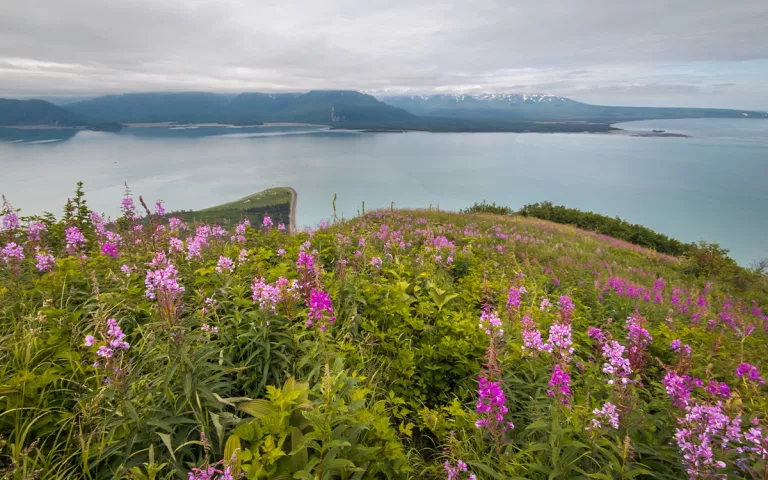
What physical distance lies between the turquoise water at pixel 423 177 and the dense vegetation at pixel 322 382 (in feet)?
159

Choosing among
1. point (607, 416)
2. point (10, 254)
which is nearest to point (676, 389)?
point (607, 416)

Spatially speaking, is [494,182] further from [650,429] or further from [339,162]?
[650,429]

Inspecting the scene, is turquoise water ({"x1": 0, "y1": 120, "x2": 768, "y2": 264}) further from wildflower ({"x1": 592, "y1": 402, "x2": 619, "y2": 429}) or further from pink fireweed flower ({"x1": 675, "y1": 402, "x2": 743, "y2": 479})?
pink fireweed flower ({"x1": 675, "y1": 402, "x2": 743, "y2": 479})

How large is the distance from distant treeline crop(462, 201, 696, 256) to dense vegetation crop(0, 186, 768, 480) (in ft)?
92.4

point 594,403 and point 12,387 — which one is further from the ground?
point 12,387

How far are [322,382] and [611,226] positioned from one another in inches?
1448

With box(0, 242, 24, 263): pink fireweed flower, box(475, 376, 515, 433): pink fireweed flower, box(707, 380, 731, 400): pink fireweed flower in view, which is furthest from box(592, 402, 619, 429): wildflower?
box(0, 242, 24, 263): pink fireweed flower

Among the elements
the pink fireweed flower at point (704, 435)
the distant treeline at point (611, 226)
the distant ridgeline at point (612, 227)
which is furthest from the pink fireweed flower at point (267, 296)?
the distant treeline at point (611, 226)

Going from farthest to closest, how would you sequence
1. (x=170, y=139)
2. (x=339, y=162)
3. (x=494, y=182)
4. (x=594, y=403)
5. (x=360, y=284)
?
(x=170, y=139) → (x=339, y=162) → (x=494, y=182) → (x=360, y=284) → (x=594, y=403)

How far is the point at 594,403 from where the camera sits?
129 inches

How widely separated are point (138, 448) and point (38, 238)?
201 inches

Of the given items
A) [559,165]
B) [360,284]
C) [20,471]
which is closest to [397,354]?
[360,284]

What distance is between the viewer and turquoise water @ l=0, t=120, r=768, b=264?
6925 cm

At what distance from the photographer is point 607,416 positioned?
91.6 inches
